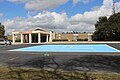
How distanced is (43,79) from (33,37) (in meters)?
68.2

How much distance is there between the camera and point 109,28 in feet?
205

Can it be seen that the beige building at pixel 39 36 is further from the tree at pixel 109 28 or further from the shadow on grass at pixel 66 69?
the shadow on grass at pixel 66 69

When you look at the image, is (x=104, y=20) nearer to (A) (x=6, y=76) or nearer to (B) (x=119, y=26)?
(B) (x=119, y=26)

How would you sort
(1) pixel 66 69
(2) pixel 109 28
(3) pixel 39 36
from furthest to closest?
(3) pixel 39 36
(2) pixel 109 28
(1) pixel 66 69

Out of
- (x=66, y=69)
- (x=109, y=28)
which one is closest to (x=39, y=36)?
(x=109, y=28)

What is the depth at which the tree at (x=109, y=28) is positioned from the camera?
62.2 metres

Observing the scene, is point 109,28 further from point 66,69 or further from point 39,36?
point 66,69

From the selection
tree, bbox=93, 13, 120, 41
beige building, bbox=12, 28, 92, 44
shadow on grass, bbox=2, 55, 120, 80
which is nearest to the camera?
shadow on grass, bbox=2, 55, 120, 80

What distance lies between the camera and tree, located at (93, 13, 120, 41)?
62.2 m

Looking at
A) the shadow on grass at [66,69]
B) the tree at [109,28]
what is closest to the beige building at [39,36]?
the tree at [109,28]

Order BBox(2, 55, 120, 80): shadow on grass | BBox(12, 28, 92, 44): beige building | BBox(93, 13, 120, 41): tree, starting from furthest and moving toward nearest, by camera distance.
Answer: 1. BBox(12, 28, 92, 44): beige building
2. BBox(93, 13, 120, 41): tree
3. BBox(2, 55, 120, 80): shadow on grass

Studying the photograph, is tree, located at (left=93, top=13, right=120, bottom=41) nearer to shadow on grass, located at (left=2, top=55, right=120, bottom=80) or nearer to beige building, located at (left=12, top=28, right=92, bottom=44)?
beige building, located at (left=12, top=28, right=92, bottom=44)

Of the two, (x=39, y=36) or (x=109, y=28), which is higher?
(x=109, y=28)

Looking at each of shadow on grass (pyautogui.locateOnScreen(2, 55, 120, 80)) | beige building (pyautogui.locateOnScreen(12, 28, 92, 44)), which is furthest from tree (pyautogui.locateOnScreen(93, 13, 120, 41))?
shadow on grass (pyautogui.locateOnScreen(2, 55, 120, 80))
